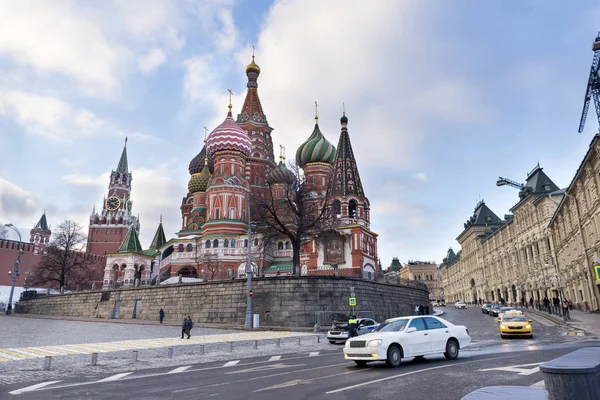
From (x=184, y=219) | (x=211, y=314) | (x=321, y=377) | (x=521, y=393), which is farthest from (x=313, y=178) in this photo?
(x=521, y=393)

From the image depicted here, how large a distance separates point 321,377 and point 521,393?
689 centimetres

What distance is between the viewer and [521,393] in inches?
160

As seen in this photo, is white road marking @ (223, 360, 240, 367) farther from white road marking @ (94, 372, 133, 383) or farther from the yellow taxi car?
the yellow taxi car

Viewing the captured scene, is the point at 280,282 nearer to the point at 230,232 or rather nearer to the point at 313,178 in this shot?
the point at 230,232

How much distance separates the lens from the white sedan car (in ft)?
37.4

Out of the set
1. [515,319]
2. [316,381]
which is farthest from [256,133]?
[316,381]

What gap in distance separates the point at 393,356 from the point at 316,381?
9.16 ft

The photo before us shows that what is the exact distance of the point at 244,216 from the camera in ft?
188

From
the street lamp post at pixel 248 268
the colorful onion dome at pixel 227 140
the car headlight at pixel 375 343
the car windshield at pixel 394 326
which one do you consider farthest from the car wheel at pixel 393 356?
the colorful onion dome at pixel 227 140

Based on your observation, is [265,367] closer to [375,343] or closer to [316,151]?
[375,343]

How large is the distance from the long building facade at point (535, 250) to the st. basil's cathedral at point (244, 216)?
772 inches

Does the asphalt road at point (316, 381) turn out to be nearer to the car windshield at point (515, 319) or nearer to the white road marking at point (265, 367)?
the white road marking at point (265, 367)

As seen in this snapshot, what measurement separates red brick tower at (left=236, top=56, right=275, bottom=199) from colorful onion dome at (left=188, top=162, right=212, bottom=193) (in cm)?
739

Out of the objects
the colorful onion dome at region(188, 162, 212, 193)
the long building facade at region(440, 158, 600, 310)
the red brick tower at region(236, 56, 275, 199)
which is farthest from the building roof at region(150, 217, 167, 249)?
the long building facade at region(440, 158, 600, 310)
